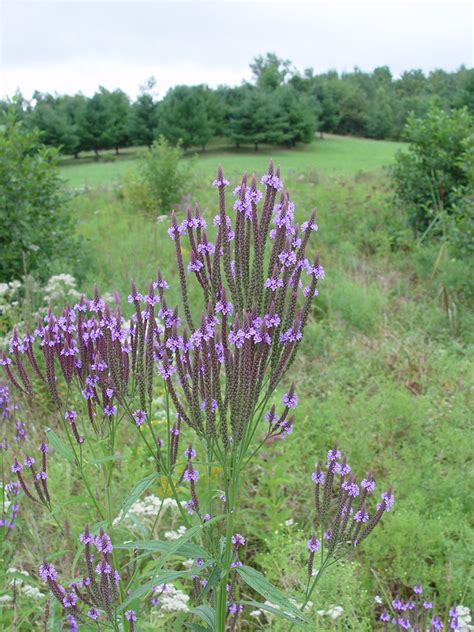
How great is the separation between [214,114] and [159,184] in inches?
1117

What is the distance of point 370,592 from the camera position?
3094mm

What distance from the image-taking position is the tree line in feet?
119

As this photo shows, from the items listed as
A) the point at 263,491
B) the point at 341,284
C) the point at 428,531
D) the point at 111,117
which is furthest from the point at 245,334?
the point at 111,117

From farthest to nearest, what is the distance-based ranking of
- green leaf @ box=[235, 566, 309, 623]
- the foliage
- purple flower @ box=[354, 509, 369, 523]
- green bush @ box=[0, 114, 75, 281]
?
the foliage → green bush @ box=[0, 114, 75, 281] → purple flower @ box=[354, 509, 369, 523] → green leaf @ box=[235, 566, 309, 623]

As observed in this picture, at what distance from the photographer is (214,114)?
3844 centimetres

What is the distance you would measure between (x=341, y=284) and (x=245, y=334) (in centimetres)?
558

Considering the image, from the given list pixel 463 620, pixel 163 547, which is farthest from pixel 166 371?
pixel 463 620

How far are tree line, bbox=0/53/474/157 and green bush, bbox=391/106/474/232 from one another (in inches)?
945

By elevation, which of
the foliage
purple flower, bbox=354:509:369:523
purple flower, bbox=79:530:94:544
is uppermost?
the foliage

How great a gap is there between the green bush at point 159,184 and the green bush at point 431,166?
176 inches

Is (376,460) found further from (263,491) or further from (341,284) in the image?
(341,284)

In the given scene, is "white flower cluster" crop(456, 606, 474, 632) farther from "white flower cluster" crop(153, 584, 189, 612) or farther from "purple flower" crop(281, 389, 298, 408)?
"purple flower" crop(281, 389, 298, 408)

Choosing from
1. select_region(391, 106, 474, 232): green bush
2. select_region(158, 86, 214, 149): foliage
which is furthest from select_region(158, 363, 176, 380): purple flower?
select_region(158, 86, 214, 149): foliage

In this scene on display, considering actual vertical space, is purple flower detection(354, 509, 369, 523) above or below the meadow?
above
